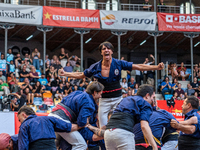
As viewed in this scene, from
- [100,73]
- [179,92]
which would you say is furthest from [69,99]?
[179,92]

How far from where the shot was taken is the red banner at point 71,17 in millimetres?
19000

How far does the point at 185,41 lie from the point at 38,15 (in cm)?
1319

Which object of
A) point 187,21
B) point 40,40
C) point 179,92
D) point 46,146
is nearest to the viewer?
point 46,146

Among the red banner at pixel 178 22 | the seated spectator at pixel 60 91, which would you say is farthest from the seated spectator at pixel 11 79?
the red banner at pixel 178 22

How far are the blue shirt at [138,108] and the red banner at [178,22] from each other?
1620cm

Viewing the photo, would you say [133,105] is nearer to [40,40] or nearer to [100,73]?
[100,73]

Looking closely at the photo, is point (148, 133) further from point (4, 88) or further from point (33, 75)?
point (33, 75)

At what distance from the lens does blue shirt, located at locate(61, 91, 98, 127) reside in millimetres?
5191

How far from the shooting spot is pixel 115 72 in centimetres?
629

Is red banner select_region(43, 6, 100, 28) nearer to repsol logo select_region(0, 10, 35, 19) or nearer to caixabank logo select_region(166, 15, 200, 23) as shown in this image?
repsol logo select_region(0, 10, 35, 19)

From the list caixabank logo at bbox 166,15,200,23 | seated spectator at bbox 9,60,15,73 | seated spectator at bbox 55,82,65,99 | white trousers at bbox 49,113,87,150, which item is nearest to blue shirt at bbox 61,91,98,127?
white trousers at bbox 49,113,87,150

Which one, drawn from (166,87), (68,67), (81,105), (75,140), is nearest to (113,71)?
(81,105)

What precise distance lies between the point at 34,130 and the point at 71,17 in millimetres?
15480

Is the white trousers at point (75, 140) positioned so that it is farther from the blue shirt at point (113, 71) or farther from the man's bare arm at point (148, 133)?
the blue shirt at point (113, 71)
